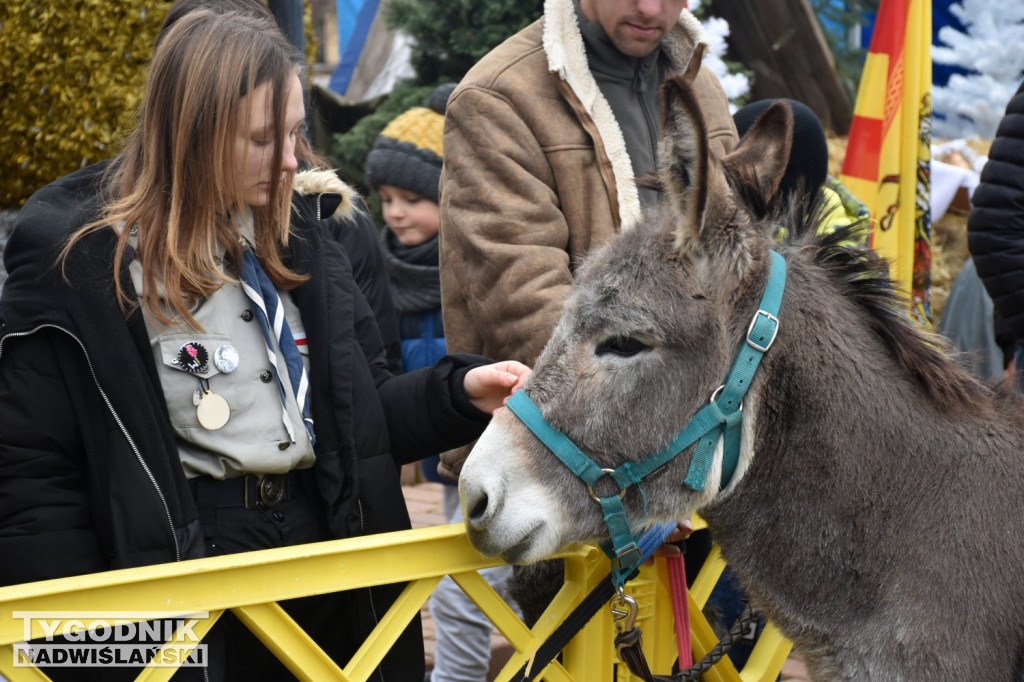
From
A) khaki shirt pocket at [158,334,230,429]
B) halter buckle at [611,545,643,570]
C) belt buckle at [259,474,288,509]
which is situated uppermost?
khaki shirt pocket at [158,334,230,429]

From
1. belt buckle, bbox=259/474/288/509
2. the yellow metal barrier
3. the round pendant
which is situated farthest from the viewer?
belt buckle, bbox=259/474/288/509

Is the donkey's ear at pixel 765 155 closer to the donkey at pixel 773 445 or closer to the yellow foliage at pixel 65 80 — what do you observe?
the donkey at pixel 773 445

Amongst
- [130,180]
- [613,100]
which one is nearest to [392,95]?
[613,100]

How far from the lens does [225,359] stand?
86.4 inches

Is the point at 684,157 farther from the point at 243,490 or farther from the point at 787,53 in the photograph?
the point at 787,53

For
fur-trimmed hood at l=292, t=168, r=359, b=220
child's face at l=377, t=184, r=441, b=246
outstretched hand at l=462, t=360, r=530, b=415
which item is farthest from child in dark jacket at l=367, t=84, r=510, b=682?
outstretched hand at l=462, t=360, r=530, b=415

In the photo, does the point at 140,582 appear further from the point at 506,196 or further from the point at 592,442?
the point at 506,196

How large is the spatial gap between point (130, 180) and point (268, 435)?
661 millimetres

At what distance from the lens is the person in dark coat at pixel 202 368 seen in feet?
6.73

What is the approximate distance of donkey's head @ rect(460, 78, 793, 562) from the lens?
204 centimetres

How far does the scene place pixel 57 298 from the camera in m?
2.06

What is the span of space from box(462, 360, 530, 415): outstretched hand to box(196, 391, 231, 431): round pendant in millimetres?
609

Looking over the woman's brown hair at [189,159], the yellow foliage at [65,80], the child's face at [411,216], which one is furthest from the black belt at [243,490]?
the child's face at [411,216]

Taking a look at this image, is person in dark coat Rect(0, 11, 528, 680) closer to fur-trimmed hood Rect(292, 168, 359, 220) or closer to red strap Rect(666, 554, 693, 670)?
fur-trimmed hood Rect(292, 168, 359, 220)
